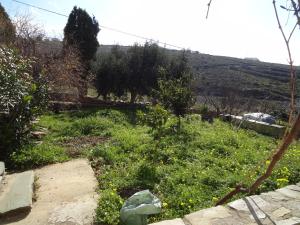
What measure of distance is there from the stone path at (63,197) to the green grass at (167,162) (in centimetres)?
21

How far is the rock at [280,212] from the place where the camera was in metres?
3.52

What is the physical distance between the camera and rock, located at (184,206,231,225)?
342 cm

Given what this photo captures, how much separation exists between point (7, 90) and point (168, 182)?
12.1 ft

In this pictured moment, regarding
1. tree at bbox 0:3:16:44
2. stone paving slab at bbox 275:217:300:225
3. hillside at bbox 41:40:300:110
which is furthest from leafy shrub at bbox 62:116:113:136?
stone paving slab at bbox 275:217:300:225

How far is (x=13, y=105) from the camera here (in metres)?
6.56

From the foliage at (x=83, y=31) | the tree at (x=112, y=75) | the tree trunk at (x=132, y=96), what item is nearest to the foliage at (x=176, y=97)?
the tree at (x=112, y=75)

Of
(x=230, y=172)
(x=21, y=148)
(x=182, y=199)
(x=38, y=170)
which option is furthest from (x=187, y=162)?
(x=21, y=148)

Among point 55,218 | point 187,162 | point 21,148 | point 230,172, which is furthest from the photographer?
point 21,148

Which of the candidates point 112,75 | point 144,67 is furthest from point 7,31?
point 144,67

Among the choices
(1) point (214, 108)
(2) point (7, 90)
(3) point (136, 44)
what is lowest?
(1) point (214, 108)

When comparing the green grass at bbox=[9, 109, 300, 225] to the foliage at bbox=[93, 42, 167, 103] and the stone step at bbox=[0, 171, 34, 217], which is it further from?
the foliage at bbox=[93, 42, 167, 103]

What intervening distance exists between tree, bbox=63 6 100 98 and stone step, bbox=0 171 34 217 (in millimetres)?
12550

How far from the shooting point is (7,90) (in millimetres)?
6492

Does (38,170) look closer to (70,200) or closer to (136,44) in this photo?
(70,200)
